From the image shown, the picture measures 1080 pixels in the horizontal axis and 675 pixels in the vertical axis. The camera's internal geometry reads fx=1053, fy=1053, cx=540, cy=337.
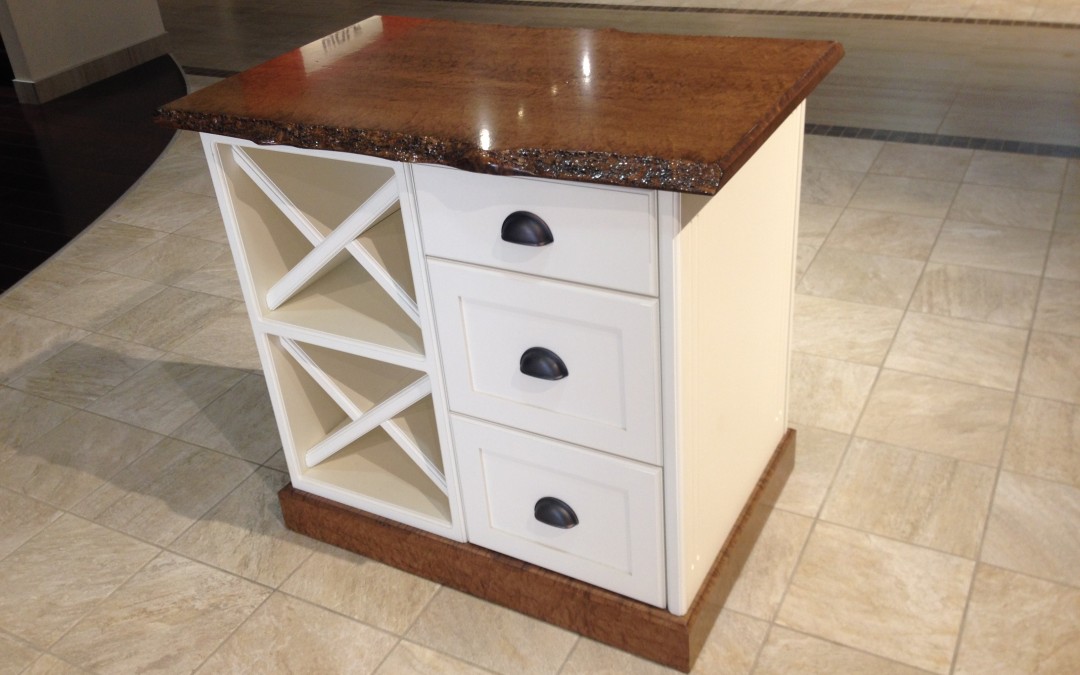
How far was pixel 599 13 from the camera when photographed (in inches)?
255

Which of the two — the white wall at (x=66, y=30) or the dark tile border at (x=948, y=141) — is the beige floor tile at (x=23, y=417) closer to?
the dark tile border at (x=948, y=141)

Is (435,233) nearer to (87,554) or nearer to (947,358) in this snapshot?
(87,554)

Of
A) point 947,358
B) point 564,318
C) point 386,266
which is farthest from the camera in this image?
point 947,358

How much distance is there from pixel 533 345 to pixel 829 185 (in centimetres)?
226

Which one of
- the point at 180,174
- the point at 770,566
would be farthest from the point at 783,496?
the point at 180,174

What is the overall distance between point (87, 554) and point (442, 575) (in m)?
0.79

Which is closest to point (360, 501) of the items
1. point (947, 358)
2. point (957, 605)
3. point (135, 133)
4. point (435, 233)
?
point (435, 233)

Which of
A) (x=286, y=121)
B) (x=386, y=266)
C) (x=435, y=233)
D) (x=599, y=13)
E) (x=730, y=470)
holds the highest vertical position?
(x=286, y=121)

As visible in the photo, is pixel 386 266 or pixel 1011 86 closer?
pixel 386 266

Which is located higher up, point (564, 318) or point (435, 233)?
point (435, 233)

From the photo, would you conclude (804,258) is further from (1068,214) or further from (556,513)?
(556,513)

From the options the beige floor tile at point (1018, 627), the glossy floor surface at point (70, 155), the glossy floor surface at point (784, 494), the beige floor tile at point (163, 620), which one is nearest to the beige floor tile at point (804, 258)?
the glossy floor surface at point (784, 494)

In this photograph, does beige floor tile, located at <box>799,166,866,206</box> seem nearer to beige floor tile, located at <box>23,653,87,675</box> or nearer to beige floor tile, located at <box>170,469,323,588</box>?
beige floor tile, located at <box>170,469,323,588</box>

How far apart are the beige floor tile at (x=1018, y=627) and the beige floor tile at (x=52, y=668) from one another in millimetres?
Answer: 1571
